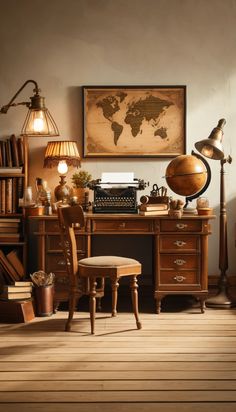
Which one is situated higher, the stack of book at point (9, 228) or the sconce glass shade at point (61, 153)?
the sconce glass shade at point (61, 153)

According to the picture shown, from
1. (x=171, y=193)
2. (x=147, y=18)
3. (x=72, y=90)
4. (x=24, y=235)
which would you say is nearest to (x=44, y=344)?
(x=24, y=235)

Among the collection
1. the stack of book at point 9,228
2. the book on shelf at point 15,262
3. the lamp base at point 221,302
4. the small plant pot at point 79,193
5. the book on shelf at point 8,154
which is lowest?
the lamp base at point 221,302

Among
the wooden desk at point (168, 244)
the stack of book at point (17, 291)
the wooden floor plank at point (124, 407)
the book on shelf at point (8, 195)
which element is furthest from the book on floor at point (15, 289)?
the wooden floor plank at point (124, 407)

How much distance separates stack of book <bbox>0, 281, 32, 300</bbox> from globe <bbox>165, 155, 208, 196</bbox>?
1698mm

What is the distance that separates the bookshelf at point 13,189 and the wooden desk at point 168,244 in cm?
49

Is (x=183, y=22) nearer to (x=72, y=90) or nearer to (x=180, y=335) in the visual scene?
(x=72, y=90)

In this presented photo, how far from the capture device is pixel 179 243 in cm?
548

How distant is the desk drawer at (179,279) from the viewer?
18.0ft

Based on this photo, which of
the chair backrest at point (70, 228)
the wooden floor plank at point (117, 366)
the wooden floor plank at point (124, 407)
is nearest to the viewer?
the wooden floor plank at point (124, 407)

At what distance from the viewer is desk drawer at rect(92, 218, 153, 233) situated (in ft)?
18.0

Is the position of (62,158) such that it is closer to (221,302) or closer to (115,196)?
(115,196)

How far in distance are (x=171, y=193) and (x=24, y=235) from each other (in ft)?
5.33

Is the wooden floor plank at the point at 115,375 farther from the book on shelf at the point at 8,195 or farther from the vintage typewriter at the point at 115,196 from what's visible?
the book on shelf at the point at 8,195

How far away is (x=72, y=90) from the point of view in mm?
6203
